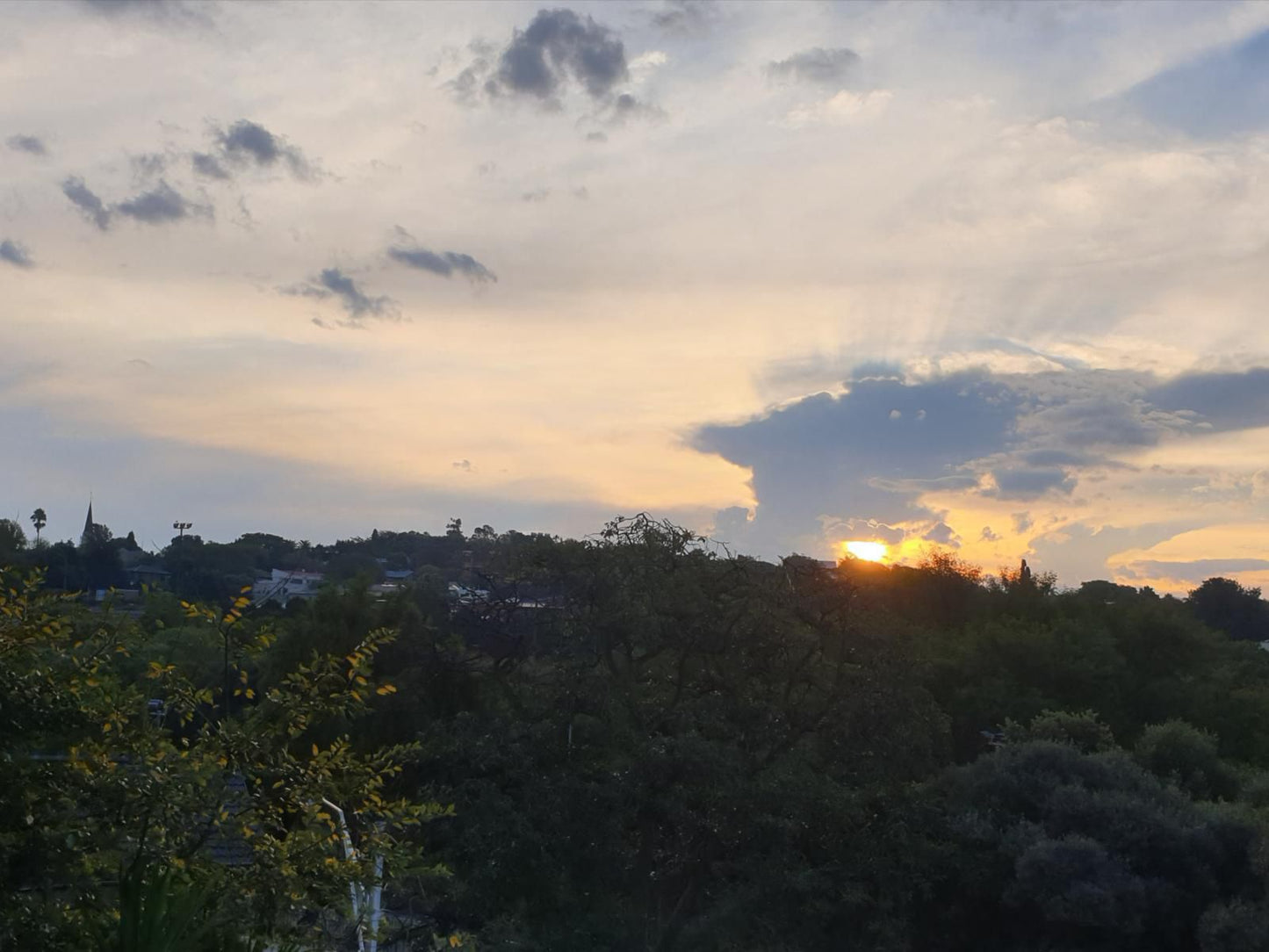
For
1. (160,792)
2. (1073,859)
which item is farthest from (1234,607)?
(160,792)

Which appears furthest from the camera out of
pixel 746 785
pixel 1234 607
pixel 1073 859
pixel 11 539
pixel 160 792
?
pixel 1234 607

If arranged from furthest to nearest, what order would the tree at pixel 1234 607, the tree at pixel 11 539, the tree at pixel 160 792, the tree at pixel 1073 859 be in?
the tree at pixel 1234 607 < the tree at pixel 11 539 < the tree at pixel 1073 859 < the tree at pixel 160 792

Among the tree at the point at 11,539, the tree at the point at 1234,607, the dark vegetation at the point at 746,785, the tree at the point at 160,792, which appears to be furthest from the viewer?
the tree at the point at 1234,607

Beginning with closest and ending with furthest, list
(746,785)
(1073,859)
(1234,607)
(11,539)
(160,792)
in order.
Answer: (160,792) → (1073,859) → (746,785) → (11,539) → (1234,607)

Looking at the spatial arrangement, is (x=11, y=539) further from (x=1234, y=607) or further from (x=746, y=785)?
(x=1234, y=607)

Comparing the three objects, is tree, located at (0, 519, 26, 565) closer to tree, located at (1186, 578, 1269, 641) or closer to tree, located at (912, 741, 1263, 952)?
tree, located at (912, 741, 1263, 952)

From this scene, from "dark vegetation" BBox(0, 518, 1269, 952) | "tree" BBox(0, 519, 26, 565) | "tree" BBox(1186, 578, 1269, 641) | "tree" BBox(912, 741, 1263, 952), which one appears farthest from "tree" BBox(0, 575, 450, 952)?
"tree" BBox(1186, 578, 1269, 641)

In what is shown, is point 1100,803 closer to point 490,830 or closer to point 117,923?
point 490,830

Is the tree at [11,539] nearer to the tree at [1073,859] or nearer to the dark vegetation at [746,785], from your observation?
the dark vegetation at [746,785]

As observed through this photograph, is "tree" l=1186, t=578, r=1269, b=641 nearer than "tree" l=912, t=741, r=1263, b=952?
No

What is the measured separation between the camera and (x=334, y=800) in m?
6.41

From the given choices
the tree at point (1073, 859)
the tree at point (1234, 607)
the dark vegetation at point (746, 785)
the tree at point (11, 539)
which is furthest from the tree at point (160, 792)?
the tree at point (1234, 607)

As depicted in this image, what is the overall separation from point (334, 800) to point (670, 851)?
36.1ft

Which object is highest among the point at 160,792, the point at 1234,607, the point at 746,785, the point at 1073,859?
the point at 1234,607
